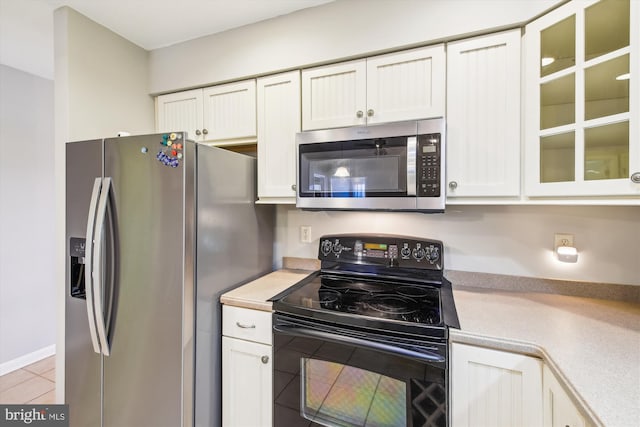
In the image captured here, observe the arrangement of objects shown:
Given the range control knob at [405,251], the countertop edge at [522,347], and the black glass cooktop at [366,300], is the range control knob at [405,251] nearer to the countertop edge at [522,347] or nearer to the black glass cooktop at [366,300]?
the black glass cooktop at [366,300]

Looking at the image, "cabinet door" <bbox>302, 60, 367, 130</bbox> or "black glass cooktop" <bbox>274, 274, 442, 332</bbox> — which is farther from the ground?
"cabinet door" <bbox>302, 60, 367, 130</bbox>

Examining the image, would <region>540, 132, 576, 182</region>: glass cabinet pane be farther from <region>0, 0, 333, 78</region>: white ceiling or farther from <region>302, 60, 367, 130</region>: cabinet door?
<region>0, 0, 333, 78</region>: white ceiling

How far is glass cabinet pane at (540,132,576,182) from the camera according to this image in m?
1.16

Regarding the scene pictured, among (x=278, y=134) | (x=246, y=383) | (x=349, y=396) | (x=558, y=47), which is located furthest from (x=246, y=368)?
(x=558, y=47)

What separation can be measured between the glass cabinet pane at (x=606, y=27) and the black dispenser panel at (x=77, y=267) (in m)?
2.43

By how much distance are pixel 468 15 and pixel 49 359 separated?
164 inches

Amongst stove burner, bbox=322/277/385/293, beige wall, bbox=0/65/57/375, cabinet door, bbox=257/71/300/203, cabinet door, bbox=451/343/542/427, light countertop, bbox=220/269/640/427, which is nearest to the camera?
light countertop, bbox=220/269/640/427

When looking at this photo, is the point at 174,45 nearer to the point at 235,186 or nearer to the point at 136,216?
the point at 235,186

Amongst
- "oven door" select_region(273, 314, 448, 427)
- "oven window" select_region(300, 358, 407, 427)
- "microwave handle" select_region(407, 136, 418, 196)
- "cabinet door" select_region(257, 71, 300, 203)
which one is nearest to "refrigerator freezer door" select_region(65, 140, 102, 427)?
"cabinet door" select_region(257, 71, 300, 203)

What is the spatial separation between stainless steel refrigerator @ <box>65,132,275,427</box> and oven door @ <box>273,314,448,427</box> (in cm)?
41

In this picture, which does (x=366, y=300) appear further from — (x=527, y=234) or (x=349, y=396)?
(x=527, y=234)

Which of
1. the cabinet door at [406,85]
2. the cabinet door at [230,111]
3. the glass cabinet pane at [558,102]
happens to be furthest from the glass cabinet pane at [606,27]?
the cabinet door at [230,111]

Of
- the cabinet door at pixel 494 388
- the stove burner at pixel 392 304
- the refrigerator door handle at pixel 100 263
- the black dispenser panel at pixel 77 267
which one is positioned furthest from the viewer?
the black dispenser panel at pixel 77 267

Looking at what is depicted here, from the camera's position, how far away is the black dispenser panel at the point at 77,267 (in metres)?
1.47
